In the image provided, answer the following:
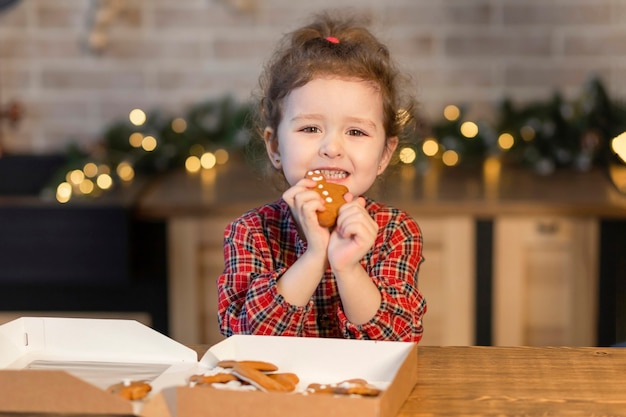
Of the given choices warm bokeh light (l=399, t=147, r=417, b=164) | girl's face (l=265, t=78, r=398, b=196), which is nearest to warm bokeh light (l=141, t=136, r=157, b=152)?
warm bokeh light (l=399, t=147, r=417, b=164)

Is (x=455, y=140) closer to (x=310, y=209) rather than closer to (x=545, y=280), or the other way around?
(x=545, y=280)

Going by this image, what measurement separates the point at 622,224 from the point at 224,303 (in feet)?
4.92

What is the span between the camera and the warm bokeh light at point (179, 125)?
3.08m

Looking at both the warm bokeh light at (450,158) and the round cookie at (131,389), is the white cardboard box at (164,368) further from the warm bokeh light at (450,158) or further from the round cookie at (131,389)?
the warm bokeh light at (450,158)

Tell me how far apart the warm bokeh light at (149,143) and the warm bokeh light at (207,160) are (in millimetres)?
144

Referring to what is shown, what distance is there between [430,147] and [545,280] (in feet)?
1.67

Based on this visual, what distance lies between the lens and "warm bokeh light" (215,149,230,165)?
118 inches

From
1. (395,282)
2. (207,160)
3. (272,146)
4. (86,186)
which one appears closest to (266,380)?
(395,282)

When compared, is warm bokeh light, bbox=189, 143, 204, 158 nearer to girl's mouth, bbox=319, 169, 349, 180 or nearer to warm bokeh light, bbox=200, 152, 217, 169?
warm bokeh light, bbox=200, 152, 217, 169

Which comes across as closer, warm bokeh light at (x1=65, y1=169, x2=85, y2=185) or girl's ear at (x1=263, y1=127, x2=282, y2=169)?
girl's ear at (x1=263, y1=127, x2=282, y2=169)

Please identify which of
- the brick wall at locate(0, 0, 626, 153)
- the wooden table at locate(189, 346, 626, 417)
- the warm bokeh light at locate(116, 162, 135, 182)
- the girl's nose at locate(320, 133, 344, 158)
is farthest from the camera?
the brick wall at locate(0, 0, 626, 153)

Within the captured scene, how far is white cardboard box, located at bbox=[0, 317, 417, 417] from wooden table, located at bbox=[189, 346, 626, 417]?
5 cm

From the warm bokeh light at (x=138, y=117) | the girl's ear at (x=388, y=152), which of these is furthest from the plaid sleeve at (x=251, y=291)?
the warm bokeh light at (x=138, y=117)

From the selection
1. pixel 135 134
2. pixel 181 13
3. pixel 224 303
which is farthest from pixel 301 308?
pixel 181 13
